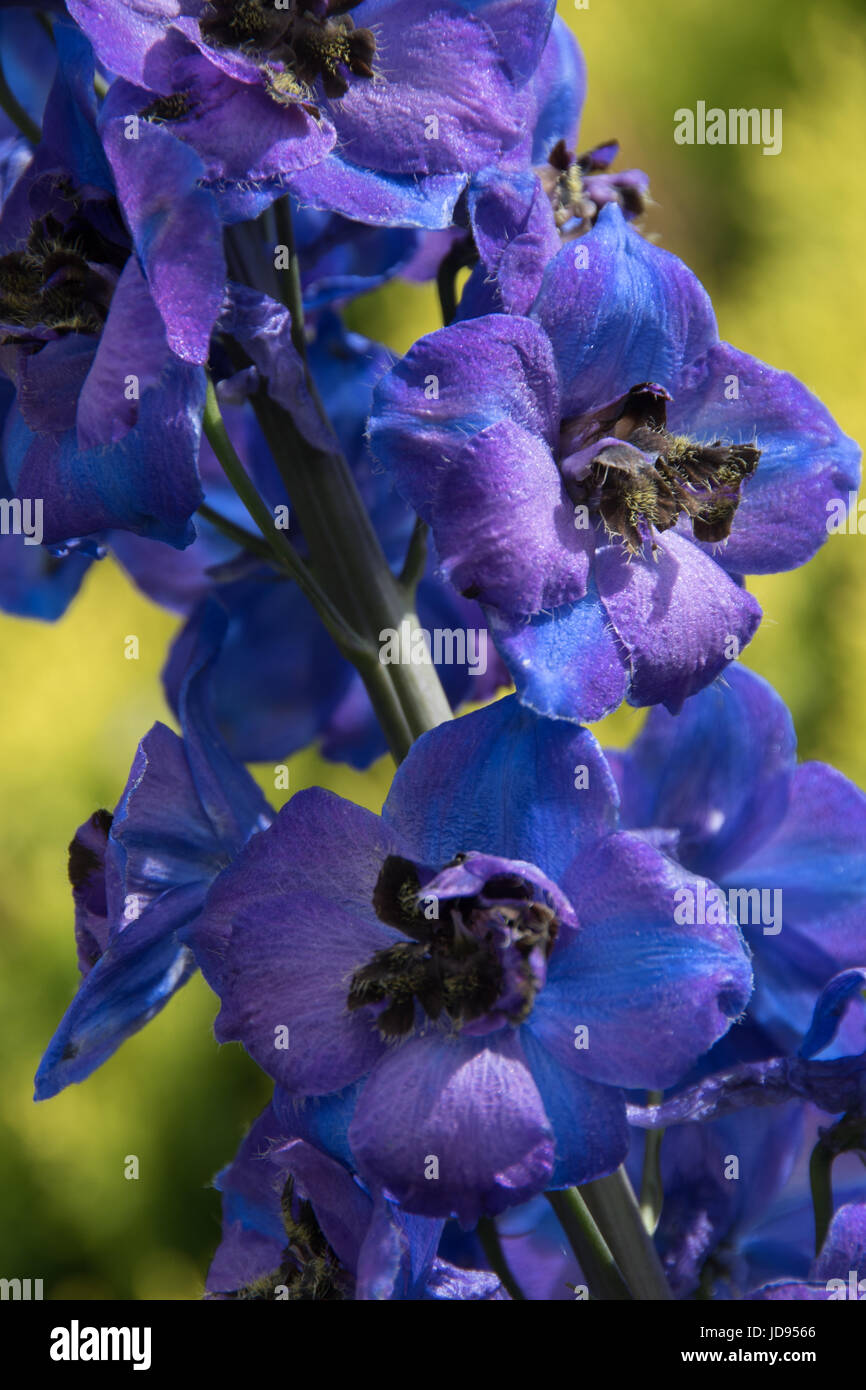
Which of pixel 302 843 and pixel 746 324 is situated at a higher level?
pixel 746 324

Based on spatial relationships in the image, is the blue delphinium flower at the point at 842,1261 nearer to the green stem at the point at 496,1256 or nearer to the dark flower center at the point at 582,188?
the green stem at the point at 496,1256

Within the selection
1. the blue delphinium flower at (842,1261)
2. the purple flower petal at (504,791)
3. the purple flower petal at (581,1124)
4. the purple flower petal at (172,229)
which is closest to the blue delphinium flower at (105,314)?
the purple flower petal at (172,229)

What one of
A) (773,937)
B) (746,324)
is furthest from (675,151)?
(773,937)

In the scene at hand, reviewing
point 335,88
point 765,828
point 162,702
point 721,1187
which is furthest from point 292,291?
point 162,702

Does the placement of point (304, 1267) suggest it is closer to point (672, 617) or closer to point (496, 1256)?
point (496, 1256)

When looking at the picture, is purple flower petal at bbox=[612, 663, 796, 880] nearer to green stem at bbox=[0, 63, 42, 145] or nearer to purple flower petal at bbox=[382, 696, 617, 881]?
purple flower petal at bbox=[382, 696, 617, 881]

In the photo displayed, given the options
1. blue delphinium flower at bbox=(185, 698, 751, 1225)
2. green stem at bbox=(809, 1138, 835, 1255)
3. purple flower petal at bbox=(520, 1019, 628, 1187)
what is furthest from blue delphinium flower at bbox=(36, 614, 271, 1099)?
green stem at bbox=(809, 1138, 835, 1255)

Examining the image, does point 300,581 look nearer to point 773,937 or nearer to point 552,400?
point 552,400
